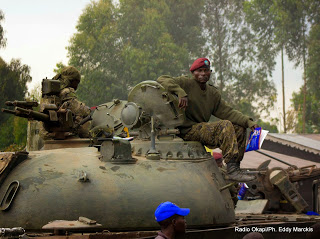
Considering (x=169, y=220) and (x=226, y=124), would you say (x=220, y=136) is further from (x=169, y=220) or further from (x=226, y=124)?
(x=169, y=220)

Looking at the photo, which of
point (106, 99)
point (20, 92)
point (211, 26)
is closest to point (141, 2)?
point (211, 26)

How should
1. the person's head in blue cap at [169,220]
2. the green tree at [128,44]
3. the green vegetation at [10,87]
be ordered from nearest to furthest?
1. the person's head in blue cap at [169,220]
2. the green vegetation at [10,87]
3. the green tree at [128,44]

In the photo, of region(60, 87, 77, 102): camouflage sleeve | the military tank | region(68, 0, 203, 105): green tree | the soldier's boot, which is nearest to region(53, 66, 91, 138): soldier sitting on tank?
region(60, 87, 77, 102): camouflage sleeve

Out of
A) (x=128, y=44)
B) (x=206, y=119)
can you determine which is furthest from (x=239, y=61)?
(x=206, y=119)

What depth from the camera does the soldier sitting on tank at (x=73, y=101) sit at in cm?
819

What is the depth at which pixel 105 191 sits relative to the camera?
6512 mm

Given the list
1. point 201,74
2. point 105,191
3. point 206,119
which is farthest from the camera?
point 206,119

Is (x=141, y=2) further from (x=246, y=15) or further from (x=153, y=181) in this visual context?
(x=153, y=181)

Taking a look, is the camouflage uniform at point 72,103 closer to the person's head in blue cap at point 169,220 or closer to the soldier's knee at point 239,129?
the soldier's knee at point 239,129

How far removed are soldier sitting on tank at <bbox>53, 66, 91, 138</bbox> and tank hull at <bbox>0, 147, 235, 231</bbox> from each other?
113cm

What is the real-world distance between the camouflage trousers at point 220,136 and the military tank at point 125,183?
150 mm

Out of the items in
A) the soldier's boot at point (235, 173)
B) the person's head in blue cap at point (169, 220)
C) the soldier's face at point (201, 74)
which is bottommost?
the person's head in blue cap at point (169, 220)

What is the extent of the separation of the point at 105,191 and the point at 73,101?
81.0 inches

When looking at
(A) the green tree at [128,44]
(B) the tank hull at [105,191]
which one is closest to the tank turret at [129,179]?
(B) the tank hull at [105,191]
